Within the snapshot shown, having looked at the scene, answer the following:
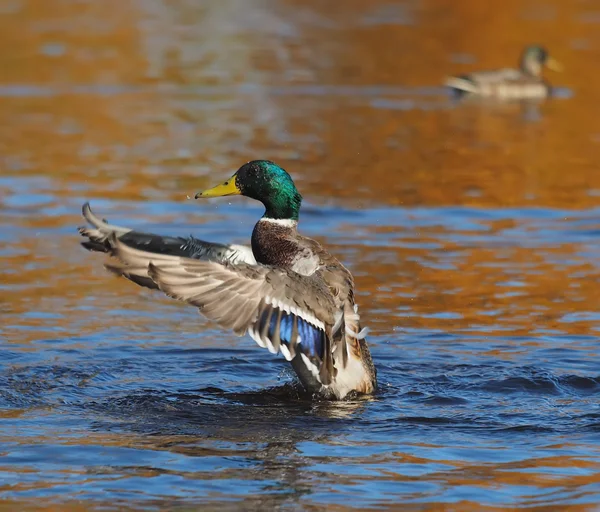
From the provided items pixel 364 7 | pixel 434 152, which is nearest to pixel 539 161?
pixel 434 152

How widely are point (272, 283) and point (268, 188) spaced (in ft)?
3.33

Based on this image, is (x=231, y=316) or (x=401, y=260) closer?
(x=231, y=316)

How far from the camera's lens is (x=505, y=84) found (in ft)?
56.4

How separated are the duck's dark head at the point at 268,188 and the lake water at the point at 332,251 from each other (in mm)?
897

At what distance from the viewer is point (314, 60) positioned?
64.1ft

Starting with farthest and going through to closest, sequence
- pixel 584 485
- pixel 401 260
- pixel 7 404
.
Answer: pixel 401 260
pixel 7 404
pixel 584 485

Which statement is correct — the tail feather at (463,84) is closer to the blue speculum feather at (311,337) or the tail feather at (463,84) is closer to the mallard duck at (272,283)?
the mallard duck at (272,283)

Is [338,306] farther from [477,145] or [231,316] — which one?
[477,145]

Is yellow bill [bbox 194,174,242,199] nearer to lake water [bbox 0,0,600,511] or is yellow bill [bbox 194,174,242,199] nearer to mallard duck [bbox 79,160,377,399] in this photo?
mallard duck [bbox 79,160,377,399]

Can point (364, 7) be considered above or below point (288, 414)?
above

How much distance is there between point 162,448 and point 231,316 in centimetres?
64

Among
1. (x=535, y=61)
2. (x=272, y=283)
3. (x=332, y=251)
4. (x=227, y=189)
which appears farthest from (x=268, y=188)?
(x=535, y=61)

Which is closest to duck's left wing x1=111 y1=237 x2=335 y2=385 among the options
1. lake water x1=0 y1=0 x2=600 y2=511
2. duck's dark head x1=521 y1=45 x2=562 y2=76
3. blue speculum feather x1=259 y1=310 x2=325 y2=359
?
blue speculum feather x1=259 y1=310 x2=325 y2=359

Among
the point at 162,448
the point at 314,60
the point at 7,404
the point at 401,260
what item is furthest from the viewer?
the point at 314,60
